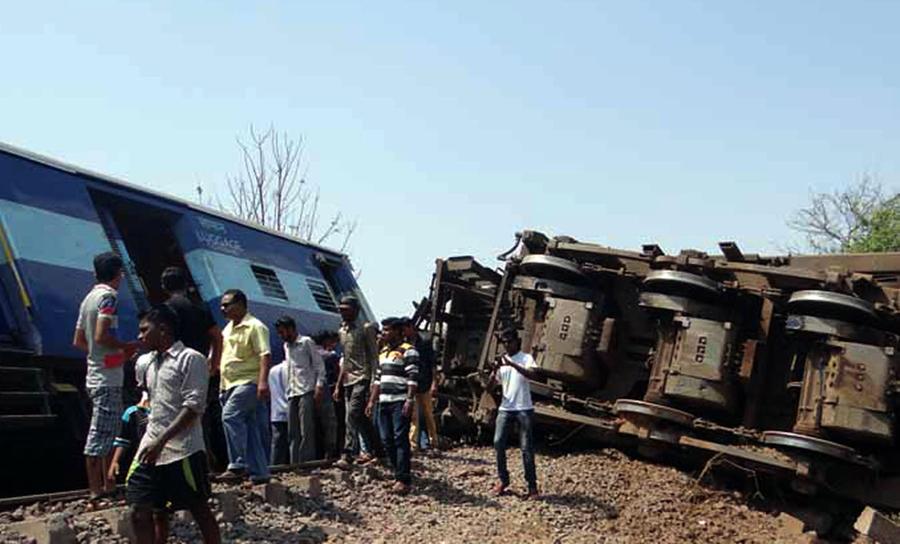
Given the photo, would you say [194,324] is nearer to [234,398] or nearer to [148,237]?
[234,398]

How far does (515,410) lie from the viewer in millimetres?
7840

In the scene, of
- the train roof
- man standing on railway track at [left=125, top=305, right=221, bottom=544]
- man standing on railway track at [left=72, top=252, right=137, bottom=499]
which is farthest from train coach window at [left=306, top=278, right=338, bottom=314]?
man standing on railway track at [left=125, top=305, right=221, bottom=544]

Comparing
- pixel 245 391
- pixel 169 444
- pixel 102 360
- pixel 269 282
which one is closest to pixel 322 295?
pixel 269 282

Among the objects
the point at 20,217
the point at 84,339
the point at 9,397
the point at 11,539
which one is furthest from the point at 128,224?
the point at 11,539

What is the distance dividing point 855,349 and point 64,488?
6.63 metres

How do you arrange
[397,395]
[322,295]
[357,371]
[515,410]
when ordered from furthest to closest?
[322,295], [357,371], [515,410], [397,395]

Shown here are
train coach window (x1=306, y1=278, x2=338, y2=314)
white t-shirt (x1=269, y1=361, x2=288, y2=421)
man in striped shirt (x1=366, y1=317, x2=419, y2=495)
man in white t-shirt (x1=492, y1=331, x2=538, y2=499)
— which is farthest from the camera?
train coach window (x1=306, y1=278, x2=338, y2=314)

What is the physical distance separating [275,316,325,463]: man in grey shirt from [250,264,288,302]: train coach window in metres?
2.16

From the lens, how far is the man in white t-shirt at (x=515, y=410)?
7.72 meters

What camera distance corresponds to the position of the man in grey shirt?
323 inches

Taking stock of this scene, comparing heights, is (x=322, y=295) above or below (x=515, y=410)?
above

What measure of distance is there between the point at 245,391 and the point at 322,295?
196 inches

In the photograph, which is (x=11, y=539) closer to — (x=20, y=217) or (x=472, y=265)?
(x=20, y=217)

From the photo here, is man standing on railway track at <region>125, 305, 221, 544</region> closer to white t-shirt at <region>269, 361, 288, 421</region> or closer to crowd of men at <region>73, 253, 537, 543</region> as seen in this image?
crowd of men at <region>73, 253, 537, 543</region>
